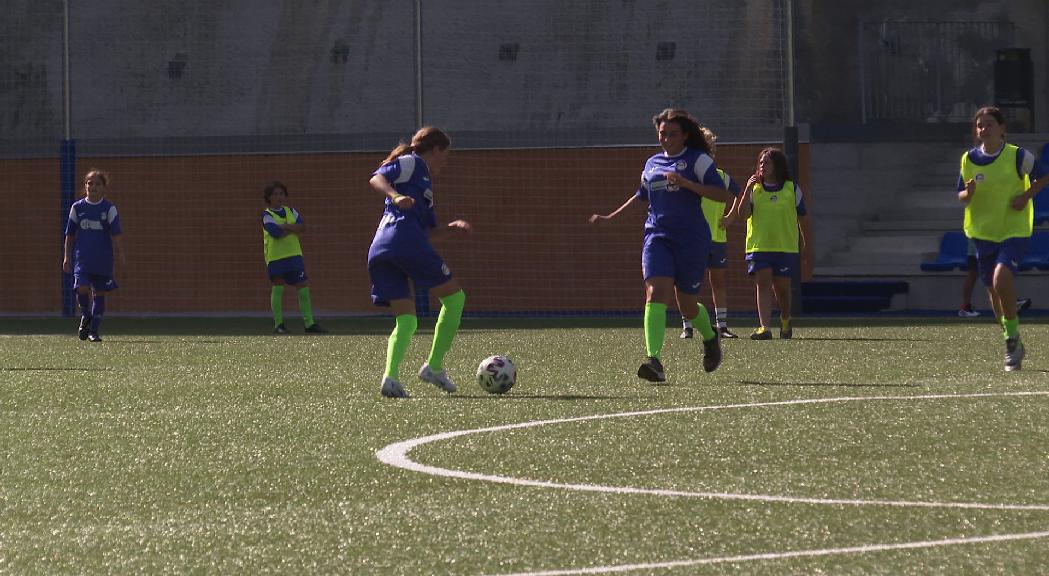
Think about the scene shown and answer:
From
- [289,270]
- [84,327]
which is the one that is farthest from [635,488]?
[289,270]

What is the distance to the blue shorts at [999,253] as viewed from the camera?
36.9ft

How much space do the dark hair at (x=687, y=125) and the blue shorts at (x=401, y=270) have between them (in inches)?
67.2

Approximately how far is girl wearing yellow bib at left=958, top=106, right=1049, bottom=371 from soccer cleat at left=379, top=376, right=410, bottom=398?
387cm

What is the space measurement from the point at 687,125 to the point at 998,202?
7.19 feet

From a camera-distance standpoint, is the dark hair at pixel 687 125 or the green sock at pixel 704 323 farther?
the green sock at pixel 704 323

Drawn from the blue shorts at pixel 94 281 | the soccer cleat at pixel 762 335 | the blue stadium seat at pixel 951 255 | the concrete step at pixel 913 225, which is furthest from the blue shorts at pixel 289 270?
the concrete step at pixel 913 225

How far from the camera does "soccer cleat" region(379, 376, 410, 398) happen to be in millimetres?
9383

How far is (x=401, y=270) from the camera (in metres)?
9.58

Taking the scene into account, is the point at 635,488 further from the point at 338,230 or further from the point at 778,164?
the point at 338,230

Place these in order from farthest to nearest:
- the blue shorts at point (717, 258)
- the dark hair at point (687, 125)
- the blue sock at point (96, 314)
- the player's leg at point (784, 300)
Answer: the blue sock at point (96, 314)
the blue shorts at point (717, 258)
the player's leg at point (784, 300)
the dark hair at point (687, 125)

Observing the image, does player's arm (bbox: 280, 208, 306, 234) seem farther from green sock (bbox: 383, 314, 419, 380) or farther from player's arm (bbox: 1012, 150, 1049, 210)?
green sock (bbox: 383, 314, 419, 380)

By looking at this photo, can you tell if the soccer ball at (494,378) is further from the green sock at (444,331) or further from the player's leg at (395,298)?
the player's leg at (395,298)

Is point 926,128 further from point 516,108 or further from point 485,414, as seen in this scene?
Answer: point 485,414

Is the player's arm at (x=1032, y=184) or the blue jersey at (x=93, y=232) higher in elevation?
the player's arm at (x=1032, y=184)
